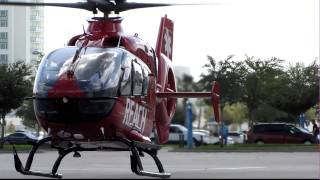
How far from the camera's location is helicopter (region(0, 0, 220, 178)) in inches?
486

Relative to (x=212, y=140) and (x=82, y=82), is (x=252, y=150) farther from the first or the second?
(x=82, y=82)

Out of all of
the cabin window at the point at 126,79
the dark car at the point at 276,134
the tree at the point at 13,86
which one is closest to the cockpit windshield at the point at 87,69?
the cabin window at the point at 126,79

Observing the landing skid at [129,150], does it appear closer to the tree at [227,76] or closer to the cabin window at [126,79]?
the cabin window at [126,79]

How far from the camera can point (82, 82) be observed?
40.3 feet

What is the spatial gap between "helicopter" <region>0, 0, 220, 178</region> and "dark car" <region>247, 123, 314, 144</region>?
26655 millimetres

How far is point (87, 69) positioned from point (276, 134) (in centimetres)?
3035

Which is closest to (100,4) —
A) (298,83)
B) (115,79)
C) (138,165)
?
(115,79)

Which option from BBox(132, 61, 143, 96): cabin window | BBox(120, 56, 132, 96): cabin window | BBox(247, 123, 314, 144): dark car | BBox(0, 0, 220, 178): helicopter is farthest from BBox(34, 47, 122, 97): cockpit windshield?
BBox(247, 123, 314, 144): dark car

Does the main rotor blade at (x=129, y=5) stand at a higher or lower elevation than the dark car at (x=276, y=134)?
higher

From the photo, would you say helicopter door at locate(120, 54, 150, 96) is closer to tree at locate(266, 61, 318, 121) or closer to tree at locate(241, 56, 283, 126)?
tree at locate(241, 56, 283, 126)

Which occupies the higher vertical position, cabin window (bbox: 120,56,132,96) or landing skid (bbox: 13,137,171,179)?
cabin window (bbox: 120,56,132,96)

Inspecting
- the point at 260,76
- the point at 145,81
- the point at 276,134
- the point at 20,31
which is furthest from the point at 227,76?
the point at 145,81

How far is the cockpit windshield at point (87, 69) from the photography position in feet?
40.6

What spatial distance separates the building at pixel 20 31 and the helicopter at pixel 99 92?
2996 millimetres
